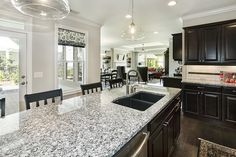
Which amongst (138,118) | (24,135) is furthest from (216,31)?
(24,135)

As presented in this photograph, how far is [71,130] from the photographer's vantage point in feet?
3.39

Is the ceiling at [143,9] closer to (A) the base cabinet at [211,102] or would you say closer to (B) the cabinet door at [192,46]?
(B) the cabinet door at [192,46]

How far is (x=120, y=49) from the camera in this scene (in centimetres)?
1233

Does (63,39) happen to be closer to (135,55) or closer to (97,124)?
(97,124)

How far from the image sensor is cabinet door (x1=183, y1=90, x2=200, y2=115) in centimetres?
368

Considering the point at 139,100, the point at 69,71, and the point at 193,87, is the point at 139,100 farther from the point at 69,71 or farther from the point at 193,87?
the point at 69,71

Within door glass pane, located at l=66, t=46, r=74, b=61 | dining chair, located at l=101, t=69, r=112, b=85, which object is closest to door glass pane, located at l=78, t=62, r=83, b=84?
door glass pane, located at l=66, t=46, r=74, b=61

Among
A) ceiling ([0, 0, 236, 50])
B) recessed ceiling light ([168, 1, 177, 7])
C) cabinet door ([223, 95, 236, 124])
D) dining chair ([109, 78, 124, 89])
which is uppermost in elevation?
ceiling ([0, 0, 236, 50])

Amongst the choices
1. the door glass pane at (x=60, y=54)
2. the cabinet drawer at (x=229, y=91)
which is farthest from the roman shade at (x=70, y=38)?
the cabinet drawer at (x=229, y=91)

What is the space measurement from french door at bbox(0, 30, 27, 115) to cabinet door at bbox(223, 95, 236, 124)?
4.45m

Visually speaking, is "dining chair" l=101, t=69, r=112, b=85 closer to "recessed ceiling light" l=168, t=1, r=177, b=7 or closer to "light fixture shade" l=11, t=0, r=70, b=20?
"recessed ceiling light" l=168, t=1, r=177, b=7

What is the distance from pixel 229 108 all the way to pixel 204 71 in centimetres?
125

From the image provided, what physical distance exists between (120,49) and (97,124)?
11.6 m

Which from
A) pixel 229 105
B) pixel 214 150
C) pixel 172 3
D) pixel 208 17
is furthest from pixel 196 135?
pixel 208 17
